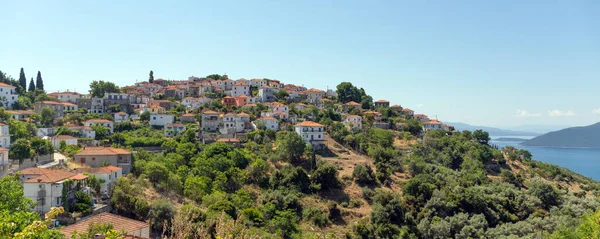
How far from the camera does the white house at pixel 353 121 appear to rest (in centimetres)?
5404

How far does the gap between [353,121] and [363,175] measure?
61.7ft

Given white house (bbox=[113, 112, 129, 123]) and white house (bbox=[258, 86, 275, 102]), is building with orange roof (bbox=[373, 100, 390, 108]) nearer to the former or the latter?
white house (bbox=[258, 86, 275, 102])

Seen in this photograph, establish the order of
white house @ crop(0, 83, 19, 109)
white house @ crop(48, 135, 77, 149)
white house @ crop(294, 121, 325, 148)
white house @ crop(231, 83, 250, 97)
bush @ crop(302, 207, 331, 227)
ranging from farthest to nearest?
white house @ crop(231, 83, 250, 97)
white house @ crop(0, 83, 19, 109)
white house @ crop(294, 121, 325, 148)
white house @ crop(48, 135, 77, 149)
bush @ crop(302, 207, 331, 227)

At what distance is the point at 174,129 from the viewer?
149 ft

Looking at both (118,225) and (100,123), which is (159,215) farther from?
(100,123)

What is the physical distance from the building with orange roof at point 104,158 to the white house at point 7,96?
80.0 ft

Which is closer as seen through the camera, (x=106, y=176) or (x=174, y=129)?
(x=106, y=176)

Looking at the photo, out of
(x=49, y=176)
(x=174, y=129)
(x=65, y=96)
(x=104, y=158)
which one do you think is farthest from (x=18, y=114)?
(x=49, y=176)

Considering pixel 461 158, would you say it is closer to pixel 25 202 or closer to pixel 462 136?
pixel 462 136

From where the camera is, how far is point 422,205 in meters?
33.4

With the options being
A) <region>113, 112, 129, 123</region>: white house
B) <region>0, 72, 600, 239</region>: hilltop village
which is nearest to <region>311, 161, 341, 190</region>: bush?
<region>0, 72, 600, 239</region>: hilltop village

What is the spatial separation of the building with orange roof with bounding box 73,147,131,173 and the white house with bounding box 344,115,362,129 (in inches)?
1204

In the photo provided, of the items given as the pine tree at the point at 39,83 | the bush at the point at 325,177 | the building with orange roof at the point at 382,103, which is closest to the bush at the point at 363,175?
the bush at the point at 325,177

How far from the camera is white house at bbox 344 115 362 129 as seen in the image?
177 ft
